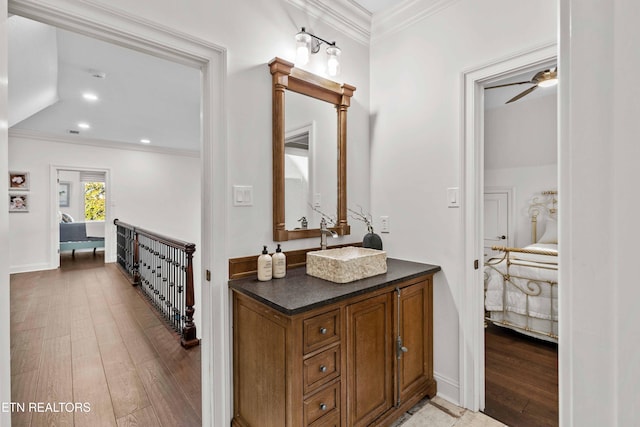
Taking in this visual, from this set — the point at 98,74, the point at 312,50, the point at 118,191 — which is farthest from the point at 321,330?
the point at 118,191

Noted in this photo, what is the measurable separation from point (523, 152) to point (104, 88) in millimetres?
5773

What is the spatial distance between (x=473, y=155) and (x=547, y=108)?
12.0ft

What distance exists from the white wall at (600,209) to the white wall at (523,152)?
5153mm

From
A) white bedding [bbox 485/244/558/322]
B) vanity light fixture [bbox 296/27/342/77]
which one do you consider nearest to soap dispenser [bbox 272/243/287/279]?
vanity light fixture [bbox 296/27/342/77]

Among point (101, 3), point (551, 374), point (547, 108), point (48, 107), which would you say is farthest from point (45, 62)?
point (547, 108)

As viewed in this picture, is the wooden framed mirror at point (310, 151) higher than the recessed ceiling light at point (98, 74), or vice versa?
the recessed ceiling light at point (98, 74)

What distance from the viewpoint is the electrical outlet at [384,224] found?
2.39 m

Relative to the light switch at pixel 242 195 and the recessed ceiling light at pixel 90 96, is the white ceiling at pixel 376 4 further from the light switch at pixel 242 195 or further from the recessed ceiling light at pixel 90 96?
the recessed ceiling light at pixel 90 96

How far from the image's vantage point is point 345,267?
1678 mm

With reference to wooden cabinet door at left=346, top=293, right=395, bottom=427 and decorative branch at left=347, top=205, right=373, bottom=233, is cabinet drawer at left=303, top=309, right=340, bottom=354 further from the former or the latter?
decorative branch at left=347, top=205, right=373, bottom=233

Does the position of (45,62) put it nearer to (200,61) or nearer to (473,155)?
(200,61)

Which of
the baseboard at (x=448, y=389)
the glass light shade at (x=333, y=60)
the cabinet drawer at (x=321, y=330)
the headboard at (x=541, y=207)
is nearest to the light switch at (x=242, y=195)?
the cabinet drawer at (x=321, y=330)

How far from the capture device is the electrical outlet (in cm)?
239

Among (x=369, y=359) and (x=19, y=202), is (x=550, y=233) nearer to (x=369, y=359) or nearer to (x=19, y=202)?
(x=369, y=359)
